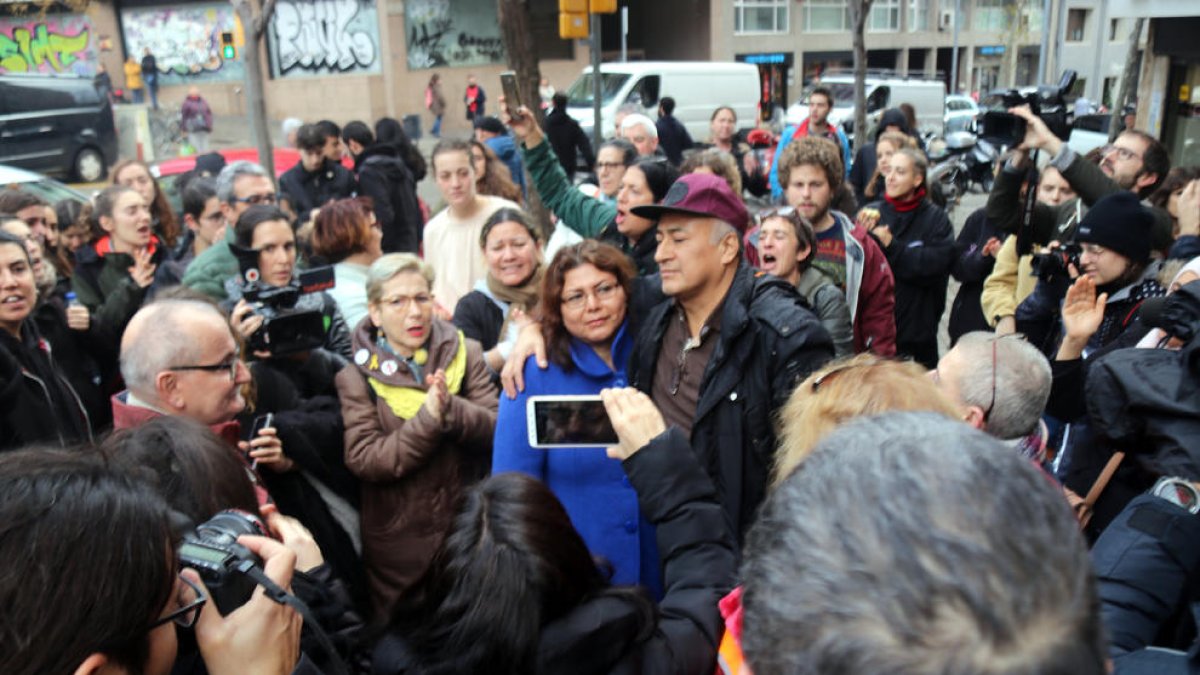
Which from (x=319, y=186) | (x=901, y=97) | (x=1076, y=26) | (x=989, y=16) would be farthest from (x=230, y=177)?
(x=1076, y=26)

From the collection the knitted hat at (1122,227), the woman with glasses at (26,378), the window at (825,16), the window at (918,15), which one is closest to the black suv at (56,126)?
the woman with glasses at (26,378)

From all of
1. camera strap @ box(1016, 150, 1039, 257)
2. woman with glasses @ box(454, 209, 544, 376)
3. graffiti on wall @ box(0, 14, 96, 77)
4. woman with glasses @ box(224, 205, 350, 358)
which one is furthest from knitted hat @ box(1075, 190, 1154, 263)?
graffiti on wall @ box(0, 14, 96, 77)

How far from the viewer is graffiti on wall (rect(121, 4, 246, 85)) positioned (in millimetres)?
27328

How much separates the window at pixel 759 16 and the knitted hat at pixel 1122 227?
28.5 meters

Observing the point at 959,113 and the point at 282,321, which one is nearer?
the point at 282,321

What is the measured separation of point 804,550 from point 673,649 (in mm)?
916

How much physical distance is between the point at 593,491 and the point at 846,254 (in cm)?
204

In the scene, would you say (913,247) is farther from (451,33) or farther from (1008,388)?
(451,33)

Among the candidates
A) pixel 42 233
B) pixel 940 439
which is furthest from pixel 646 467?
pixel 42 233

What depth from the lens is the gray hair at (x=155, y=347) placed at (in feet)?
8.21

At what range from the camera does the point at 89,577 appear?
1241mm

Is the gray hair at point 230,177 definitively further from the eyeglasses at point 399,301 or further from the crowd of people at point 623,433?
the eyeglasses at point 399,301

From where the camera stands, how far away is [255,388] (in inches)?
120

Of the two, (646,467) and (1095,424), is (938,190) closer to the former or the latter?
(1095,424)
